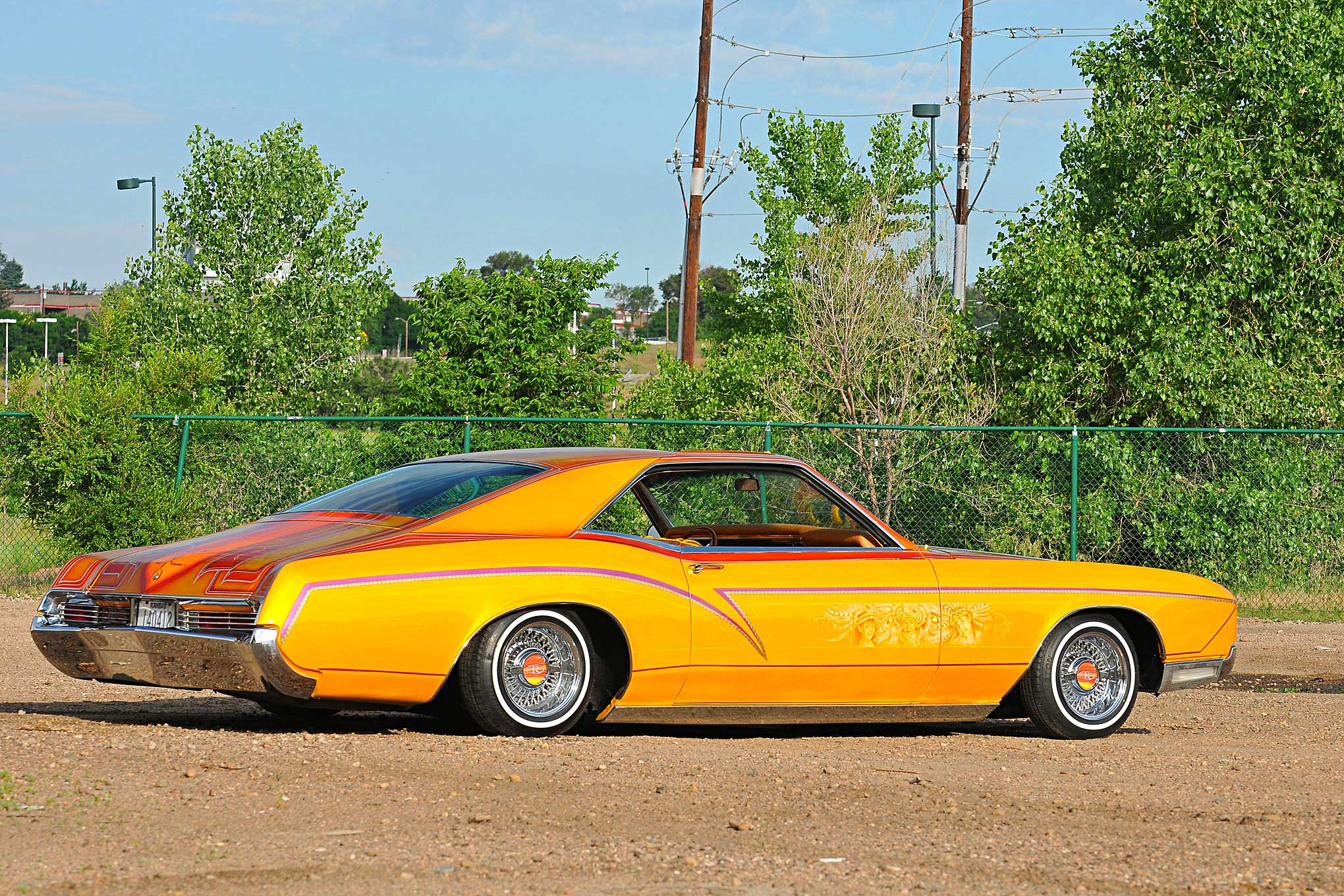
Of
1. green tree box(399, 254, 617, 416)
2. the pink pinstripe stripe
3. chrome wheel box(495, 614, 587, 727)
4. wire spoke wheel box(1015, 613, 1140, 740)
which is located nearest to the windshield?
the pink pinstripe stripe

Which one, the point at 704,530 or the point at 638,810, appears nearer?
the point at 638,810

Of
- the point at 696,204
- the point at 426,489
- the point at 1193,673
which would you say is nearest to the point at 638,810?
the point at 426,489

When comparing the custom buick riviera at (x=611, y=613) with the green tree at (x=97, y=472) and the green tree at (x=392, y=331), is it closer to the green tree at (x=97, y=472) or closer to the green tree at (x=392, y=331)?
the green tree at (x=97, y=472)

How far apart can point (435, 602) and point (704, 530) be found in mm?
1773

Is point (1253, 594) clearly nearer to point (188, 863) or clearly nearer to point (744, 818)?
point (744, 818)

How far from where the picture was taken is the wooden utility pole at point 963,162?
31.4 m

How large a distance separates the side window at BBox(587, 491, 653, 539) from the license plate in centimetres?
190

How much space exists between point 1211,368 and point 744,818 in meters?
14.7

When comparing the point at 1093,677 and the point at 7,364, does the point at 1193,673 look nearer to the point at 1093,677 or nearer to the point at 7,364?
the point at 1093,677

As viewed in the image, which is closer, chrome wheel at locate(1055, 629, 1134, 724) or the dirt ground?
the dirt ground

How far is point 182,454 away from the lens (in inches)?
628

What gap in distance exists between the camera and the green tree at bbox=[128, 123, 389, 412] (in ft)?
78.5

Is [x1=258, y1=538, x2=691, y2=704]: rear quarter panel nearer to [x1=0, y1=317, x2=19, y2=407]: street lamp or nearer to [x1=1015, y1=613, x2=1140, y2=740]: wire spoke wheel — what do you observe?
[x1=1015, y1=613, x2=1140, y2=740]: wire spoke wheel

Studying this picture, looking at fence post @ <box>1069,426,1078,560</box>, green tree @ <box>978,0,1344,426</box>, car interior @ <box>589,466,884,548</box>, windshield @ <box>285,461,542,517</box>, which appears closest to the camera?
windshield @ <box>285,461,542,517</box>
